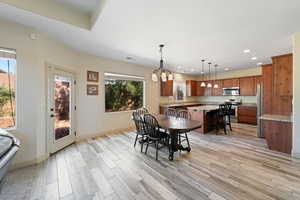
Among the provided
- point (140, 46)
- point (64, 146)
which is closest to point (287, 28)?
point (140, 46)

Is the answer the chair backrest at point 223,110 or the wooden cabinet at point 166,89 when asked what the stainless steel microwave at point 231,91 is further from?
the wooden cabinet at point 166,89

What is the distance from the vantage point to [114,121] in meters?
4.83

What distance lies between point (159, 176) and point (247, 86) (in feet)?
20.2

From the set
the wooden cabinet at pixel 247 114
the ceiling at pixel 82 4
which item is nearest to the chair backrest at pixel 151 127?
the ceiling at pixel 82 4

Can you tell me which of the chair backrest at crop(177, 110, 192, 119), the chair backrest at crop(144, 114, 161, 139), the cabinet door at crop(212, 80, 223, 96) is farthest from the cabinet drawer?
the chair backrest at crop(144, 114, 161, 139)

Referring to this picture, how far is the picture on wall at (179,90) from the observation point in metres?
7.34

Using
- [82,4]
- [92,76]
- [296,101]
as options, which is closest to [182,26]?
[82,4]

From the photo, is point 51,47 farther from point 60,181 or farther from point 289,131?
point 289,131

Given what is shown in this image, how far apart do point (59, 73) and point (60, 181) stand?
2.34 metres

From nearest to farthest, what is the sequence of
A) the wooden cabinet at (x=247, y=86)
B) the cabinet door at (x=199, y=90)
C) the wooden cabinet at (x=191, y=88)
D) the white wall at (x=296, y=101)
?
the white wall at (x=296, y=101) → the wooden cabinet at (x=247, y=86) → the wooden cabinet at (x=191, y=88) → the cabinet door at (x=199, y=90)

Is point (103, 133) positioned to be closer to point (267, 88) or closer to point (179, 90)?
point (179, 90)

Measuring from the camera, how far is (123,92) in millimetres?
5191

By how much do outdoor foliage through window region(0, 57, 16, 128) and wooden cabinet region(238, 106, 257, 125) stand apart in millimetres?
7566

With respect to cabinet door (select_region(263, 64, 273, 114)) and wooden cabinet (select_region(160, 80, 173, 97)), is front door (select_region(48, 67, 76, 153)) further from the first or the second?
cabinet door (select_region(263, 64, 273, 114))
